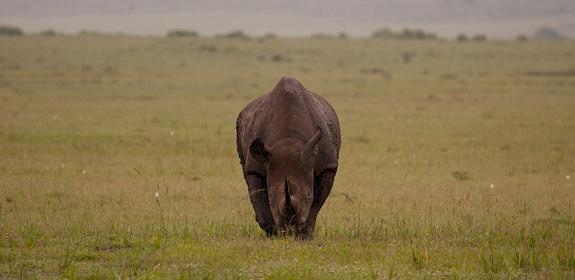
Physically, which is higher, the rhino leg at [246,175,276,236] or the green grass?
the rhino leg at [246,175,276,236]

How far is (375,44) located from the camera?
187 feet

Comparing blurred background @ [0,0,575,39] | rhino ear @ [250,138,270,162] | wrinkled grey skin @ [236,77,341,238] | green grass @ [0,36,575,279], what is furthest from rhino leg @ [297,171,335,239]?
blurred background @ [0,0,575,39]

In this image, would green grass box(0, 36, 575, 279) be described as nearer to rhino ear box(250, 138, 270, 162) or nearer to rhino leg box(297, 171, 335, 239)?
rhino leg box(297, 171, 335, 239)

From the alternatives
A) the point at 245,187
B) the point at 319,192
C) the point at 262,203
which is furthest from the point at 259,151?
the point at 245,187

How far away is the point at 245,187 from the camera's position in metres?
15.1

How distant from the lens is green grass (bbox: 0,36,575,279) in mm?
8805

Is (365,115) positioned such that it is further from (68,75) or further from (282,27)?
(282,27)

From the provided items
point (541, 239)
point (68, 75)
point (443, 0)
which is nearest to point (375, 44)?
point (68, 75)

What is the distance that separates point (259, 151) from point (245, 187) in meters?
5.93

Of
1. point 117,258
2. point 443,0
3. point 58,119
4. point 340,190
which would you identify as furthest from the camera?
point 443,0

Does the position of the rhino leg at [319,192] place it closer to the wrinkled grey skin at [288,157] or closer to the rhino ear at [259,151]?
the wrinkled grey skin at [288,157]

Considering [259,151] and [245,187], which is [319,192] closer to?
[259,151]

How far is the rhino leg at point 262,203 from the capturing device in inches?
384

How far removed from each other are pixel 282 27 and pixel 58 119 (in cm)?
8989
